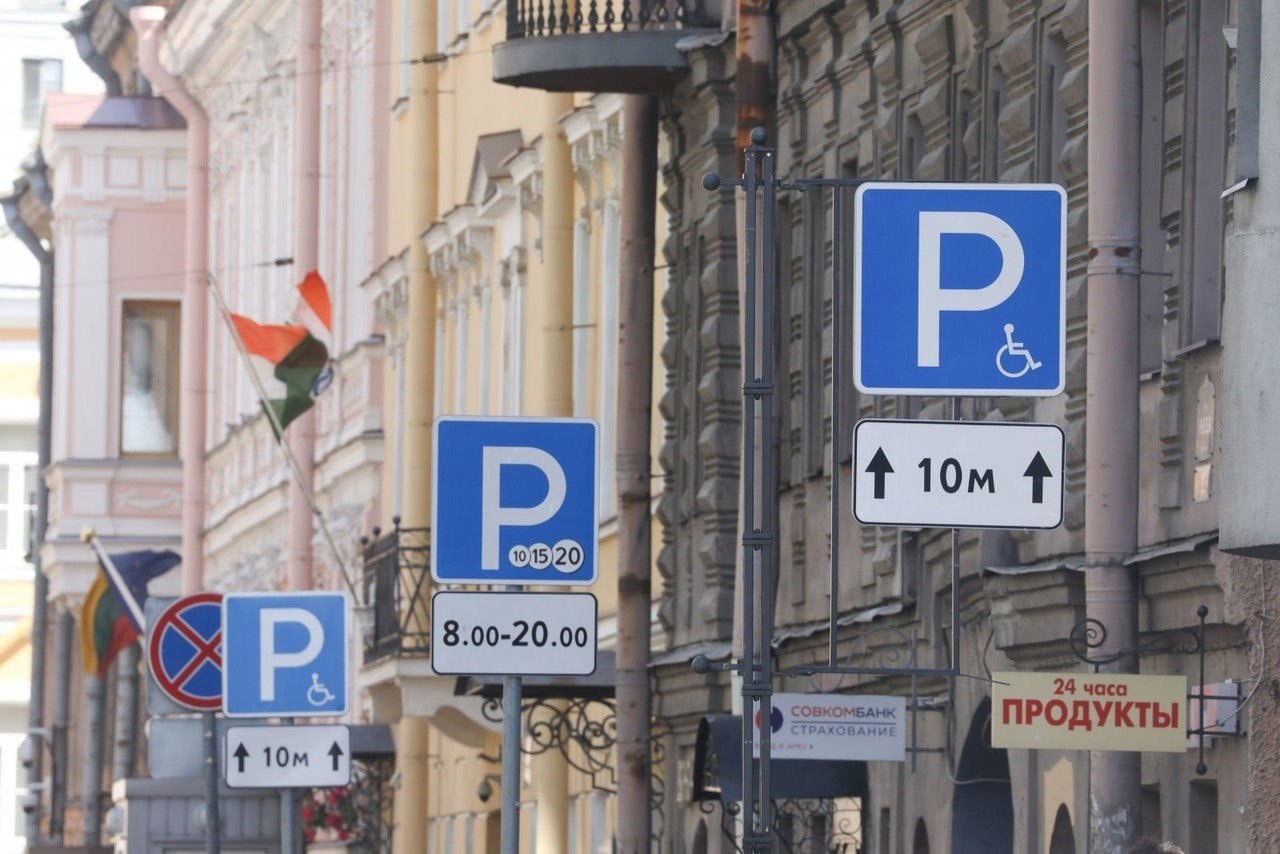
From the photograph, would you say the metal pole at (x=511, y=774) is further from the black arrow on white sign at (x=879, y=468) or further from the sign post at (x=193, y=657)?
the sign post at (x=193, y=657)

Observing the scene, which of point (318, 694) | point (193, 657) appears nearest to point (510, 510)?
point (318, 694)

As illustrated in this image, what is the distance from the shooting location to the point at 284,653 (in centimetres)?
1859

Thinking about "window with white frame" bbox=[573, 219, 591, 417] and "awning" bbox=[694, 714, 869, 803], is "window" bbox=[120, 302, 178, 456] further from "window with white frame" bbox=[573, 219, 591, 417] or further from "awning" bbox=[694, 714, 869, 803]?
"awning" bbox=[694, 714, 869, 803]

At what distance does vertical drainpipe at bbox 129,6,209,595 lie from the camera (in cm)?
4425

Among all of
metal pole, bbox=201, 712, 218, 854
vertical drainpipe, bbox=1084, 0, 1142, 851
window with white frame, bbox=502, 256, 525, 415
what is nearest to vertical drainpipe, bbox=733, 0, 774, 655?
metal pole, bbox=201, 712, 218, 854

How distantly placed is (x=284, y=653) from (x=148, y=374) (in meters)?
31.6

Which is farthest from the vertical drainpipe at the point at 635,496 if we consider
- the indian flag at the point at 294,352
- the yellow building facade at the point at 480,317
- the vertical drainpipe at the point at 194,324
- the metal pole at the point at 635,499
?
the vertical drainpipe at the point at 194,324

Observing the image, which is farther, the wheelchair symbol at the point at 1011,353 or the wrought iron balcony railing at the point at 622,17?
the wrought iron balcony railing at the point at 622,17

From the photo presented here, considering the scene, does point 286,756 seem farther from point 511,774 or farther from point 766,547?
point 766,547

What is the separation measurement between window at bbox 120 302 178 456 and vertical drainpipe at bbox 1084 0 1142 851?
36.5 metres

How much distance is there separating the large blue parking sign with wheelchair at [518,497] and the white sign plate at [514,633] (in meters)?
0.08

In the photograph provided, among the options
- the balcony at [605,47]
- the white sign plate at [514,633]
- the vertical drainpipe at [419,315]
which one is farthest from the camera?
the vertical drainpipe at [419,315]

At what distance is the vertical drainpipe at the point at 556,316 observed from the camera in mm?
25750

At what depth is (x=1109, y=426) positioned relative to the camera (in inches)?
535
